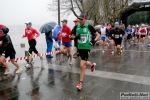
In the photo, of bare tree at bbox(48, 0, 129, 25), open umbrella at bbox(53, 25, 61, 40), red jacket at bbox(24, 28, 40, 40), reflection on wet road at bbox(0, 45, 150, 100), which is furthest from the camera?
bare tree at bbox(48, 0, 129, 25)

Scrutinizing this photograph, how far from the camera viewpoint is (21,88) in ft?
15.3

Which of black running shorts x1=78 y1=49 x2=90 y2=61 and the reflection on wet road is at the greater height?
black running shorts x1=78 y1=49 x2=90 y2=61

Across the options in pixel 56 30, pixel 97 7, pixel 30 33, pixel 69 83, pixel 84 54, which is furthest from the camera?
pixel 97 7

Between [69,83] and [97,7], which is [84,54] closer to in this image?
[69,83]

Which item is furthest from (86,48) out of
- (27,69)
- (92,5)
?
(92,5)

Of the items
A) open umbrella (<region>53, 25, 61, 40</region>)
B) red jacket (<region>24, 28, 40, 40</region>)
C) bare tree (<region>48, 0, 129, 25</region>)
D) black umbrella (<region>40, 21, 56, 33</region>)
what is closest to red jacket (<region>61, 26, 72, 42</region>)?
red jacket (<region>24, 28, 40, 40</region>)

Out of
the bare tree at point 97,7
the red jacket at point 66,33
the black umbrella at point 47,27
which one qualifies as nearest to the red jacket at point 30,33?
the red jacket at point 66,33

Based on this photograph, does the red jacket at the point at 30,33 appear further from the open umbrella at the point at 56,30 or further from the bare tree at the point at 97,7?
the bare tree at the point at 97,7

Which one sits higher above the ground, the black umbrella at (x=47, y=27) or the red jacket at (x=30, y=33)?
the black umbrella at (x=47, y=27)

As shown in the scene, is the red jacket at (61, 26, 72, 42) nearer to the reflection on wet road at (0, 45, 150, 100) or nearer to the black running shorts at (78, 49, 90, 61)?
the reflection on wet road at (0, 45, 150, 100)

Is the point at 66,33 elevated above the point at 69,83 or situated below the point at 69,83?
above

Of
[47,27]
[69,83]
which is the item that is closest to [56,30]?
[47,27]

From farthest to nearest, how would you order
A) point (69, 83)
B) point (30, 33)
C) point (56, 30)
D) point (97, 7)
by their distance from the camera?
point (97, 7) → point (56, 30) → point (30, 33) → point (69, 83)

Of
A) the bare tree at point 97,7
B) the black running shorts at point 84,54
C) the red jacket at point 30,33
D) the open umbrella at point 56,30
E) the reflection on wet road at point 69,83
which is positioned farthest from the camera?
the bare tree at point 97,7
